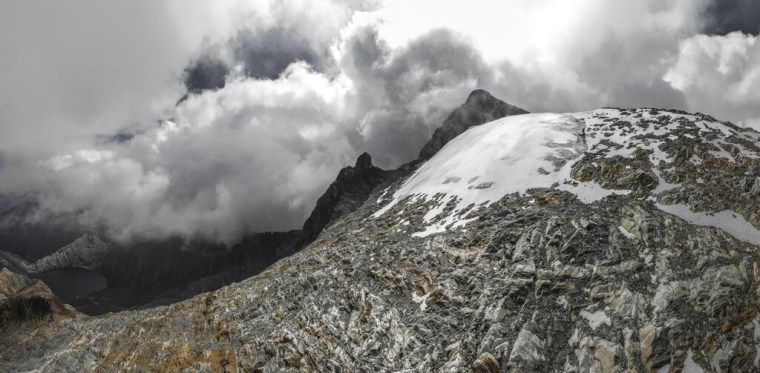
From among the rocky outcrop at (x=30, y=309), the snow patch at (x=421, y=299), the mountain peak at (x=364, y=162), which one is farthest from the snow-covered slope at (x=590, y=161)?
the mountain peak at (x=364, y=162)

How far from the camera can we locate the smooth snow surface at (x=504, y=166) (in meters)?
61.6

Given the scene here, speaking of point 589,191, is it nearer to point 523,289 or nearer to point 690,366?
point 523,289

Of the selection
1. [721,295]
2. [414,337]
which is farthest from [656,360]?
[414,337]

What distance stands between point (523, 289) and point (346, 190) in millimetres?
127981

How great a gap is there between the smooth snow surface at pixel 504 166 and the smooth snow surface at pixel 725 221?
16.5m

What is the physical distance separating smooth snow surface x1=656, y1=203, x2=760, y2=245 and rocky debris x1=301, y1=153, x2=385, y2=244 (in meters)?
106

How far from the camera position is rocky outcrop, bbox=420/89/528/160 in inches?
6191

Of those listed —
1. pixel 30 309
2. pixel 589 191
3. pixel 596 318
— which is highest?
pixel 30 309

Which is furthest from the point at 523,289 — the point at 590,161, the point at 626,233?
the point at 590,161

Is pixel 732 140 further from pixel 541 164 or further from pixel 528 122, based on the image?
pixel 528 122

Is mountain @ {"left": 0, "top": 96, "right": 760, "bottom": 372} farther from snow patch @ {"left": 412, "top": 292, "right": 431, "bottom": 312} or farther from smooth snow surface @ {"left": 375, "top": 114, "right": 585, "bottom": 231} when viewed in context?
smooth snow surface @ {"left": 375, "top": 114, "right": 585, "bottom": 231}

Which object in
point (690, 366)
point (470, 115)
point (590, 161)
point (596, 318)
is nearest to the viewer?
point (690, 366)

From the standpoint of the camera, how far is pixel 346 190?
540 feet

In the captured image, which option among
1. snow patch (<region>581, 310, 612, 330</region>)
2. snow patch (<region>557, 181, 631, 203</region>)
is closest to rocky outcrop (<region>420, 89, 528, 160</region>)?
snow patch (<region>557, 181, 631, 203</region>)
